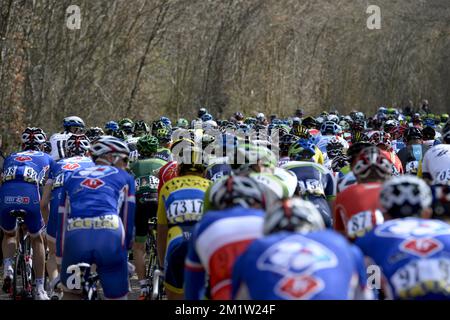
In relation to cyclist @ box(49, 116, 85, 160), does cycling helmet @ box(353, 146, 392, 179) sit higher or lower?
lower

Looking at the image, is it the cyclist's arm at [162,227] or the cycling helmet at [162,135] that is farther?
the cycling helmet at [162,135]

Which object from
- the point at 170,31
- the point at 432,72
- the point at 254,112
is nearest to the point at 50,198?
the point at 170,31

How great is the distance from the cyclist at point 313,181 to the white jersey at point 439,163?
1095 mm

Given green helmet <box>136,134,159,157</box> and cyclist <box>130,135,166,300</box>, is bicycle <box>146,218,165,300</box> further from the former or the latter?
green helmet <box>136,134,159,157</box>

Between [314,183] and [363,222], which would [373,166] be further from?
[314,183]

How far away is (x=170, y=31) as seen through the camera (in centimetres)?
4169

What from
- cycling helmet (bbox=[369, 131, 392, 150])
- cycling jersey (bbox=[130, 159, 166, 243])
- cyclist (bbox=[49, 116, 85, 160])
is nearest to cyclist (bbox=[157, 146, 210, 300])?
cycling jersey (bbox=[130, 159, 166, 243])

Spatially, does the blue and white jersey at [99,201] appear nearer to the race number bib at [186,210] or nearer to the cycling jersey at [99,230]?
the cycling jersey at [99,230]

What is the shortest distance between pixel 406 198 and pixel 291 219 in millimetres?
1061

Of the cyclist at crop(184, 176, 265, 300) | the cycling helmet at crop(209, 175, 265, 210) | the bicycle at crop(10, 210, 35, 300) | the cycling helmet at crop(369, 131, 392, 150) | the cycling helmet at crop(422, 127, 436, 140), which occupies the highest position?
the cycling helmet at crop(422, 127, 436, 140)

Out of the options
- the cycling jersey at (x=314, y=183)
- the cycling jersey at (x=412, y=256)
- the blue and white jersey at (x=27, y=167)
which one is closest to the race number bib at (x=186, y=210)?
the cycling jersey at (x=314, y=183)

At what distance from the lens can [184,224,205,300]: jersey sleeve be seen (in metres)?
6.64

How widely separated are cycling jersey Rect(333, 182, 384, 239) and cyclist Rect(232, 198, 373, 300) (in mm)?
1921

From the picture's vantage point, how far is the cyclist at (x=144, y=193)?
12.0 meters
